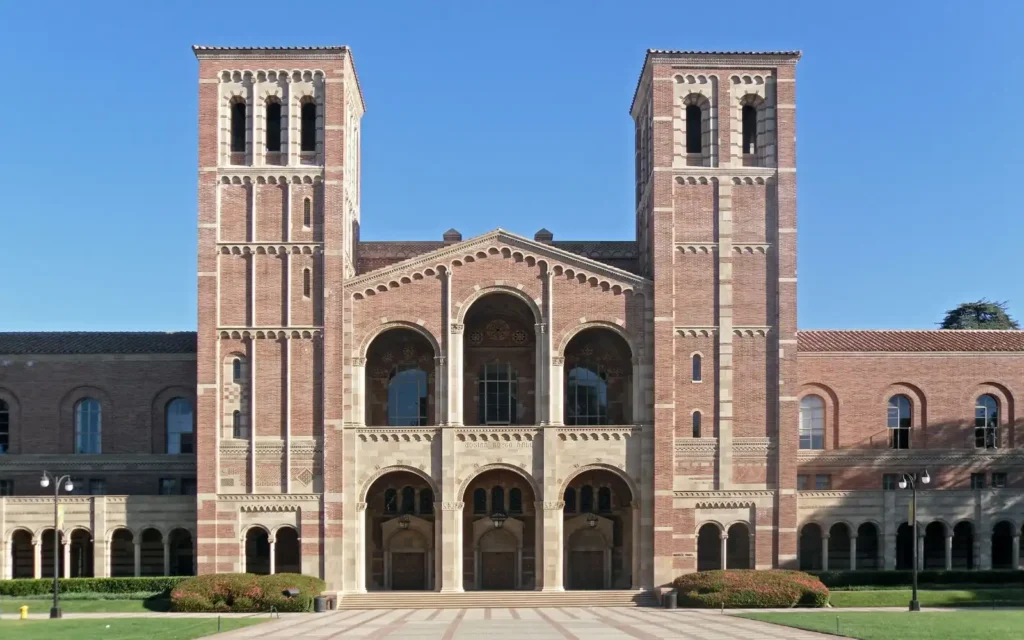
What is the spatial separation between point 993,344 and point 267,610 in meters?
39.1

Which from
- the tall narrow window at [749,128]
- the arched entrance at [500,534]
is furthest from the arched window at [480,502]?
the tall narrow window at [749,128]

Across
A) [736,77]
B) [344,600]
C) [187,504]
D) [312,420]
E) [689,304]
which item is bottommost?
[344,600]

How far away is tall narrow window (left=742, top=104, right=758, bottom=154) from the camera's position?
195 feet

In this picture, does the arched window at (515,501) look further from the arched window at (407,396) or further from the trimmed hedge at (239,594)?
the trimmed hedge at (239,594)

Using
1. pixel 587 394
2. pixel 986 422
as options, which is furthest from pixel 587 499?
pixel 986 422

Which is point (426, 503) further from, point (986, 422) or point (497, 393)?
point (986, 422)

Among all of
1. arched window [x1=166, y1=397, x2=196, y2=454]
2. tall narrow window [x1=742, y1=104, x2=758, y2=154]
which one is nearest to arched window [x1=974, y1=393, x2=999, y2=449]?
tall narrow window [x1=742, y1=104, x2=758, y2=154]

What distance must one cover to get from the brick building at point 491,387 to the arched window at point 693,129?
0.40ft

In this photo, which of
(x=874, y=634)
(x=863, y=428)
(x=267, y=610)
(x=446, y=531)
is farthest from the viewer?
(x=863, y=428)

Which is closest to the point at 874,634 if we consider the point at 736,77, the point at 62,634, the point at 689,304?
the point at 689,304

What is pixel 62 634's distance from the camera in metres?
39.7

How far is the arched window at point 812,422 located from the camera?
6322cm

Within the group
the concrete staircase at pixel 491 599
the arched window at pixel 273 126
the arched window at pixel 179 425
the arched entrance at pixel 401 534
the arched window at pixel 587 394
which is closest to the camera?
the concrete staircase at pixel 491 599

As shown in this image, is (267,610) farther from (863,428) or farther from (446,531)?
(863,428)
